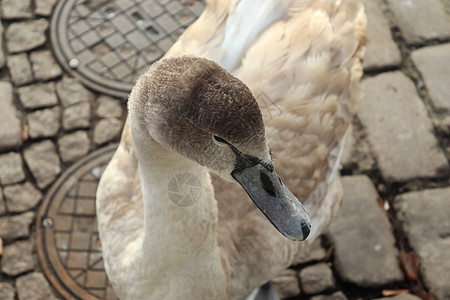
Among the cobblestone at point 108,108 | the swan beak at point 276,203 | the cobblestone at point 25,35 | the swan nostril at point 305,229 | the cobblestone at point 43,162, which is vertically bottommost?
the cobblestone at point 43,162

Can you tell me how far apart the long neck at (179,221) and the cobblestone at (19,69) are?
2094 mm

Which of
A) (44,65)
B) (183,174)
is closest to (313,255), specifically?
(183,174)

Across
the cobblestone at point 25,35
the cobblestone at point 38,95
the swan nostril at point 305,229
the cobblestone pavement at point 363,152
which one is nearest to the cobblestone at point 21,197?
the cobblestone pavement at point 363,152

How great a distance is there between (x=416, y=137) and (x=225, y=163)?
7.53 ft

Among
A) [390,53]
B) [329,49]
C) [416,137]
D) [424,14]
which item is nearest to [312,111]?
[329,49]

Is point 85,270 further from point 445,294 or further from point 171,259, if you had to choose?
point 445,294

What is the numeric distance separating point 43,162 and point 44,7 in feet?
4.31

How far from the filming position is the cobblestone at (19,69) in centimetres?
391

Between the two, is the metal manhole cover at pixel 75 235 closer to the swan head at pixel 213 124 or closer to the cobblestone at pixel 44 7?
the cobblestone at pixel 44 7

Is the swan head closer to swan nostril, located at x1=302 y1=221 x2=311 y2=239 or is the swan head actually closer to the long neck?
swan nostril, located at x1=302 y1=221 x2=311 y2=239

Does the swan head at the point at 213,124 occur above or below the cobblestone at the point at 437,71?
above

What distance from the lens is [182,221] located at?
7.23 ft

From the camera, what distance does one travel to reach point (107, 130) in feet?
12.2

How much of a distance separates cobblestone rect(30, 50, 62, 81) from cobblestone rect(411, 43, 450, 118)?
2.59 meters
